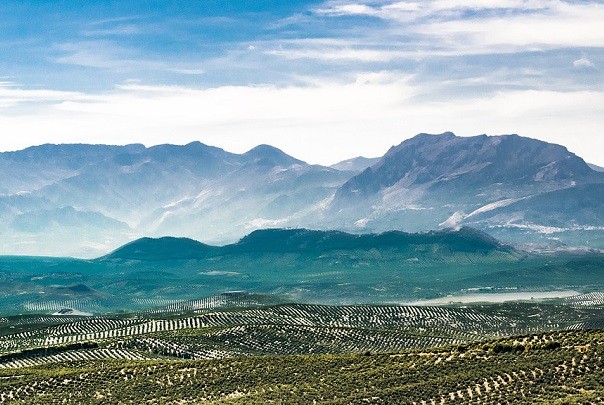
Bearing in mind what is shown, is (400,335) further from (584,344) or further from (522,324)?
(584,344)

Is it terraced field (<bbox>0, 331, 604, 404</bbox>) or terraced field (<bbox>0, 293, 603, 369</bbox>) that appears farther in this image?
terraced field (<bbox>0, 293, 603, 369</bbox>)

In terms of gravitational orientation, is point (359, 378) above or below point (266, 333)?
above

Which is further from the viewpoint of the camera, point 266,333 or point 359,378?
point 266,333

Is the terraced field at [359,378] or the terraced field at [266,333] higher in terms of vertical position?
the terraced field at [359,378]

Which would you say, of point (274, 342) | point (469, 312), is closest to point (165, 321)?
point (274, 342)

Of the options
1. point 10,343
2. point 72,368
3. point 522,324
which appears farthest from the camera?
point 522,324

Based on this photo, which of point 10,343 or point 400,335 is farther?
point 10,343

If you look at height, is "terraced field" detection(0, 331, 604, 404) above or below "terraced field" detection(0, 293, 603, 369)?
above

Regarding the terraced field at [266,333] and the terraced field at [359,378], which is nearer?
the terraced field at [359,378]
